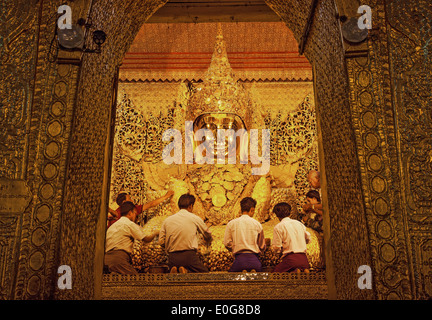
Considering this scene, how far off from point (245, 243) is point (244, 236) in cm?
6

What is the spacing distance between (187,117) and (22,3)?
3407 mm

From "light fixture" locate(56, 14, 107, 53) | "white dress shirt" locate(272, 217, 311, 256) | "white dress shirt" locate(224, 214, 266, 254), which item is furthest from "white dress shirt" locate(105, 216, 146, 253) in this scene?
"light fixture" locate(56, 14, 107, 53)

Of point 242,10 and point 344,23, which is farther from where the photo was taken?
point 242,10

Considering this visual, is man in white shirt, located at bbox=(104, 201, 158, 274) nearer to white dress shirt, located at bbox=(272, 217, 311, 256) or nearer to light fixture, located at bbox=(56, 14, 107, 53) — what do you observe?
white dress shirt, located at bbox=(272, 217, 311, 256)

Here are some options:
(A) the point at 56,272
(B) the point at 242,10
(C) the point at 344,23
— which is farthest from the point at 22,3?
(B) the point at 242,10

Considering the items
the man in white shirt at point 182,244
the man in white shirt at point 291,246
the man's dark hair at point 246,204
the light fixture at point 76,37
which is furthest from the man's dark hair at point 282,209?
the light fixture at point 76,37

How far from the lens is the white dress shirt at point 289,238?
4.07m

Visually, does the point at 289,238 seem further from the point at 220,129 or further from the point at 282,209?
the point at 220,129

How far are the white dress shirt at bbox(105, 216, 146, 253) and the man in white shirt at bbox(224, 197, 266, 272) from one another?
84 cm

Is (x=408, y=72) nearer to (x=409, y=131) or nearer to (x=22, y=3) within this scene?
(x=409, y=131)

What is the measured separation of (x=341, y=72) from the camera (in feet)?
8.68

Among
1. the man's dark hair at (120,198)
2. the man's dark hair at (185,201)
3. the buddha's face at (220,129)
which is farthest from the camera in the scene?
the buddha's face at (220,129)

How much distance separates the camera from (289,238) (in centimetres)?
409

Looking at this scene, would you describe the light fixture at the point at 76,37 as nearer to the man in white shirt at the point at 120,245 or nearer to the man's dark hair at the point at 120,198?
the man in white shirt at the point at 120,245
